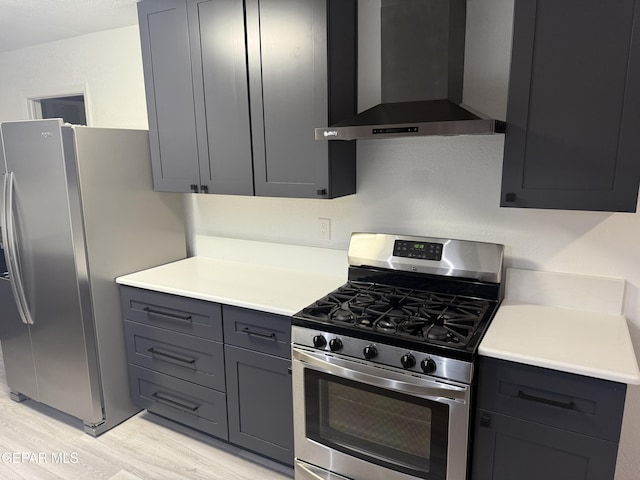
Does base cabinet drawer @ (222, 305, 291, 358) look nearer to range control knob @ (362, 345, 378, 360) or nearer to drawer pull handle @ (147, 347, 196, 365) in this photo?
drawer pull handle @ (147, 347, 196, 365)

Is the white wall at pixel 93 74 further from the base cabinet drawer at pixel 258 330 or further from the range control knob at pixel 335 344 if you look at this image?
the range control knob at pixel 335 344

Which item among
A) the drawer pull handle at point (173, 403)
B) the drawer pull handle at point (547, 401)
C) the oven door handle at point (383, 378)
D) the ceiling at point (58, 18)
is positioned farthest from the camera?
the ceiling at point (58, 18)

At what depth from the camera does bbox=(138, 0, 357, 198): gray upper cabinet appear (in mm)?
2053

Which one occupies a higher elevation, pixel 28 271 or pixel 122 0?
pixel 122 0

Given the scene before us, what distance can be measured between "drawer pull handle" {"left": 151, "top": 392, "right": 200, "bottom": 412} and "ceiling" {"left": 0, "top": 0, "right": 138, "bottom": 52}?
2.25 meters

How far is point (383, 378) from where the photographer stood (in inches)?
66.7

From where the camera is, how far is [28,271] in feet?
8.48

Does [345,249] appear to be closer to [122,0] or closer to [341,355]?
[341,355]

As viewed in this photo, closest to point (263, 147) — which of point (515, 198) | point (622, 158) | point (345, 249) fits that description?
point (345, 249)

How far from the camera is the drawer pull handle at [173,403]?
7.98 ft

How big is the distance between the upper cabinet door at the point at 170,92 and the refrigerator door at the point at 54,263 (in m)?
0.50

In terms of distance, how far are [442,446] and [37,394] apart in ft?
8.24

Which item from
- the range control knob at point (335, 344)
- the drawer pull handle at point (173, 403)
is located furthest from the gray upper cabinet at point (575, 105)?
the drawer pull handle at point (173, 403)

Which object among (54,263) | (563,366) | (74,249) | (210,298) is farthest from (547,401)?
(54,263)
